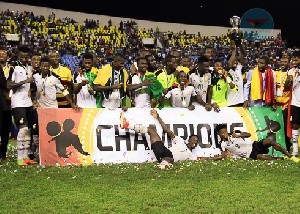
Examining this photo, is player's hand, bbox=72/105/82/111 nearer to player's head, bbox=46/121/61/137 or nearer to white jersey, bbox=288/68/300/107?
player's head, bbox=46/121/61/137

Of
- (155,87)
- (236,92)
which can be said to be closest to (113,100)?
(155,87)

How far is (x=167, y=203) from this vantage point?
6.05 m

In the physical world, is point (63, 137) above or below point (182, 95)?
below

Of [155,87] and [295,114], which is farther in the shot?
[295,114]

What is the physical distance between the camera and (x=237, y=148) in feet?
31.8

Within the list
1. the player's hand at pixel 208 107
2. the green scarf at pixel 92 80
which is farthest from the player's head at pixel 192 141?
the green scarf at pixel 92 80

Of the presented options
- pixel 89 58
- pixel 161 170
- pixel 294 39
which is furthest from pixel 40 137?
pixel 294 39

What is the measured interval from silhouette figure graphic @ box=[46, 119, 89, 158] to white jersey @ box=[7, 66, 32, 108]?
62 centimetres

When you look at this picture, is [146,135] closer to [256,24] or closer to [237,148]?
[237,148]

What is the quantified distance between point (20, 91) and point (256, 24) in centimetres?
4125

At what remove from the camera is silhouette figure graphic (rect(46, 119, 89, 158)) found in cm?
913

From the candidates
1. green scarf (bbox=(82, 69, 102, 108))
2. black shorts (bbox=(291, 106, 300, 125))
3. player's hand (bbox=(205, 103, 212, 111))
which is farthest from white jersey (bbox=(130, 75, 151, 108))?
black shorts (bbox=(291, 106, 300, 125))

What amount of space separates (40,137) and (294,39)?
43324 millimetres

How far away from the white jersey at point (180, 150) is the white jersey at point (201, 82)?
129 centimetres
